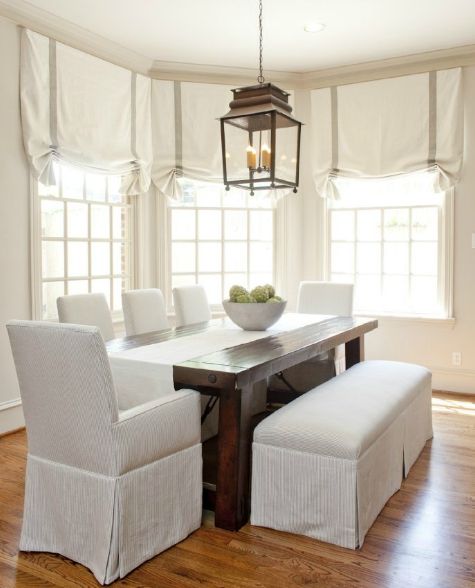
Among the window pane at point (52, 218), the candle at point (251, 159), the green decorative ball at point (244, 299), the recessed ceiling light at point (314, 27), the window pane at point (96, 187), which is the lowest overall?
the green decorative ball at point (244, 299)

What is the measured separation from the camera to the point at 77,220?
463 centimetres

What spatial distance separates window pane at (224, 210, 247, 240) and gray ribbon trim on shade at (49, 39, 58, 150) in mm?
1838

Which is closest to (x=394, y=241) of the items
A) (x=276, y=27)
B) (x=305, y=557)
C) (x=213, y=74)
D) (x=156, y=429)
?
(x=276, y=27)

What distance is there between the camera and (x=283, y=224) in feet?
18.4

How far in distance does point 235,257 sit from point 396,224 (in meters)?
1.52

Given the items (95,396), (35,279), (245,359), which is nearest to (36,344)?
(95,396)

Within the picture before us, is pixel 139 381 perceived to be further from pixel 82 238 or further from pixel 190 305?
pixel 82 238

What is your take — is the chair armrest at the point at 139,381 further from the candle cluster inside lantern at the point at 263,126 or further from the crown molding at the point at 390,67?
the crown molding at the point at 390,67

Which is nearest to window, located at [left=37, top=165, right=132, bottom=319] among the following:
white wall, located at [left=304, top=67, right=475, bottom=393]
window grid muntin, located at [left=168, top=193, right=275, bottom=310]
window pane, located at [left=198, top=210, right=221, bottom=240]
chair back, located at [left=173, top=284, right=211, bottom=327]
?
window grid muntin, located at [left=168, top=193, right=275, bottom=310]

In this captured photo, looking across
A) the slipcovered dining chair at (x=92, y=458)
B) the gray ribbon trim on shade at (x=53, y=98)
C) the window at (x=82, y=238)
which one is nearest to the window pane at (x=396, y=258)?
the window at (x=82, y=238)

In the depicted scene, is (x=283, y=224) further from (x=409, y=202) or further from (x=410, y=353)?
(x=410, y=353)

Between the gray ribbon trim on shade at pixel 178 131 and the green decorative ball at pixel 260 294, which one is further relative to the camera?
the gray ribbon trim on shade at pixel 178 131

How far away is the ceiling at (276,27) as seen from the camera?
4023mm

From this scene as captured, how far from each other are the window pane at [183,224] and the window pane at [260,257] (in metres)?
0.60
